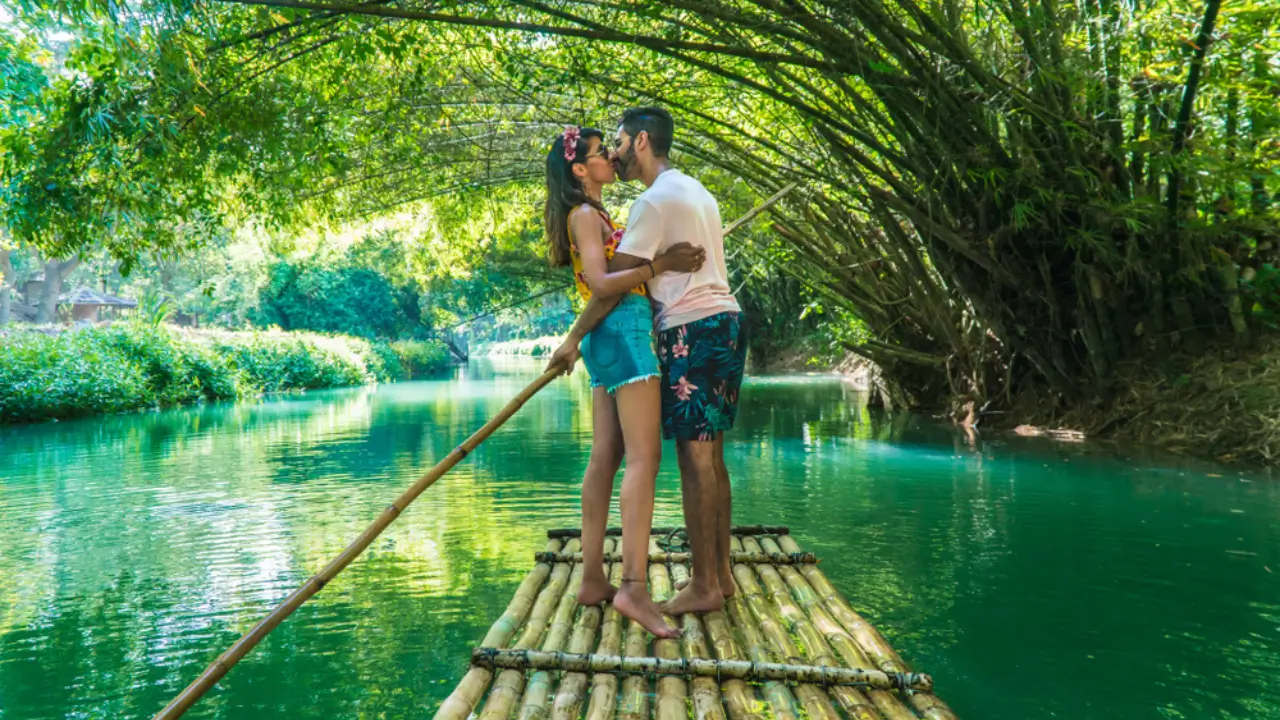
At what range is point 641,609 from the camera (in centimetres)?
309

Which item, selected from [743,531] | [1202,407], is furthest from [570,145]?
[1202,407]

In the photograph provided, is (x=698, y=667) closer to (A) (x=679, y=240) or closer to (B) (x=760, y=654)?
(B) (x=760, y=654)

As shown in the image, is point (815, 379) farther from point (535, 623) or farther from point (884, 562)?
point (535, 623)

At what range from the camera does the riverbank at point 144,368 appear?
45.9 ft

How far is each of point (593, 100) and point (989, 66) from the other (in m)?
4.68

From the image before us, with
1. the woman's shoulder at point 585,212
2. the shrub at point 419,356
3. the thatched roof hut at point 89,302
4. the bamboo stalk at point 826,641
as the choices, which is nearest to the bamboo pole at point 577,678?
the bamboo stalk at point 826,641

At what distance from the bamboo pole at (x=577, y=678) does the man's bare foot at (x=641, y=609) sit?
12 cm

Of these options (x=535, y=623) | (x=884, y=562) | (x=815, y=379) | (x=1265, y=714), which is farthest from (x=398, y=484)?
(x=815, y=379)

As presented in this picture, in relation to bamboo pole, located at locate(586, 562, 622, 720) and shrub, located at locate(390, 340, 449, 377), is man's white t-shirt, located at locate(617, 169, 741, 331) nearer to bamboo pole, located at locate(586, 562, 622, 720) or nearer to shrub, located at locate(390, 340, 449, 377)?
bamboo pole, located at locate(586, 562, 622, 720)

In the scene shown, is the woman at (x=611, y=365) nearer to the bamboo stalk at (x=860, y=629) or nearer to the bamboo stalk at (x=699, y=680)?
the bamboo stalk at (x=699, y=680)

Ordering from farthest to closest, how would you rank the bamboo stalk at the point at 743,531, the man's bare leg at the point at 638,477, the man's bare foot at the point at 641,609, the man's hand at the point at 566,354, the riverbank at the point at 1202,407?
the riverbank at the point at 1202,407, the bamboo stalk at the point at 743,531, the man's hand at the point at 566,354, the man's bare leg at the point at 638,477, the man's bare foot at the point at 641,609

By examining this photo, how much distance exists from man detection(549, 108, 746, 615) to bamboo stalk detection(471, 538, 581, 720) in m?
0.42

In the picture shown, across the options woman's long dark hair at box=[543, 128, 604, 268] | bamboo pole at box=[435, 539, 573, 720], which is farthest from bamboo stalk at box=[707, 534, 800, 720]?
woman's long dark hair at box=[543, 128, 604, 268]

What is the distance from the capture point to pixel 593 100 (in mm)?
10820
